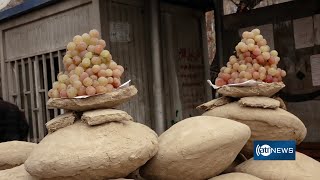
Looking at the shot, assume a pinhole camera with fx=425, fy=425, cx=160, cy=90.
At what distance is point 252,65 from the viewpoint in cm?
259

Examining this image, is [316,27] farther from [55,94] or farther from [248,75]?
[55,94]

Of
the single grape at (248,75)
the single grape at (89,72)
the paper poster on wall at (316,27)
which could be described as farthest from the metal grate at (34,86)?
the paper poster on wall at (316,27)

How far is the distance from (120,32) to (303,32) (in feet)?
7.07

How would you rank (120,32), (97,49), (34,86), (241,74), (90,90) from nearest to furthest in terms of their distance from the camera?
(90,90) < (97,49) < (241,74) < (120,32) < (34,86)

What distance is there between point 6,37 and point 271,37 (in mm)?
3304

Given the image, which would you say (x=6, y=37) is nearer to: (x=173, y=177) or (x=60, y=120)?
(x=60, y=120)

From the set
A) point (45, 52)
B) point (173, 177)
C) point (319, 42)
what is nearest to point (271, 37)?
point (319, 42)

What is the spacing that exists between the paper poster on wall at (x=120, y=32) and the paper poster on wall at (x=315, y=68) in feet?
6.97

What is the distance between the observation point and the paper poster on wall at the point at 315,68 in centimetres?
484

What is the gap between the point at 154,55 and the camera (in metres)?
4.51

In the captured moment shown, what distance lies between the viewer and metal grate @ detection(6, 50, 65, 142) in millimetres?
→ 4828

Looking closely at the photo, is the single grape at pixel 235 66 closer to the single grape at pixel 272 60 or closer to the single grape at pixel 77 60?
the single grape at pixel 272 60

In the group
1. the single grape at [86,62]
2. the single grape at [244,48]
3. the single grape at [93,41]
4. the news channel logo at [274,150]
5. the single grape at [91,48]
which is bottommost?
the news channel logo at [274,150]

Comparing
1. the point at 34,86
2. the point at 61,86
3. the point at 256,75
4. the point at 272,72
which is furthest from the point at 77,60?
the point at 34,86
